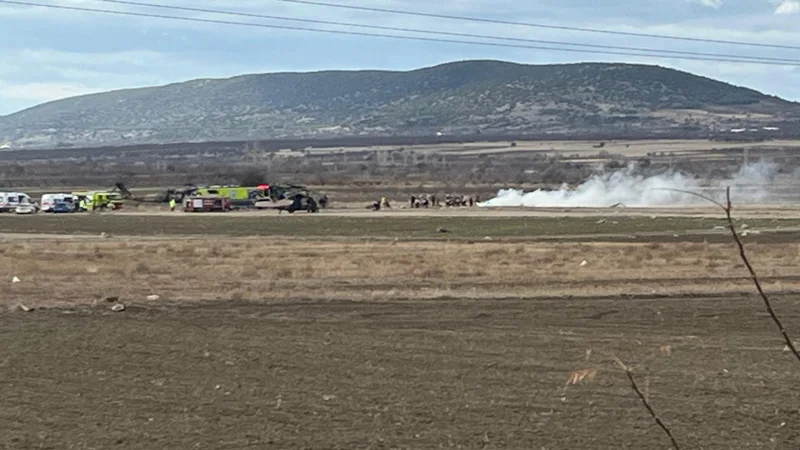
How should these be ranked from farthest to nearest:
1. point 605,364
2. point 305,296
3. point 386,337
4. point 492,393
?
point 305,296
point 386,337
point 605,364
point 492,393

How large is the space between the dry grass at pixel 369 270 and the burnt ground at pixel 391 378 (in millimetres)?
4736

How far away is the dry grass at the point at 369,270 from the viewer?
36.2 m

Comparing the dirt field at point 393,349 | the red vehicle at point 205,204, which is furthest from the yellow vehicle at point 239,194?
the dirt field at point 393,349

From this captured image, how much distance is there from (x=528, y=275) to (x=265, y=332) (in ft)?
51.6

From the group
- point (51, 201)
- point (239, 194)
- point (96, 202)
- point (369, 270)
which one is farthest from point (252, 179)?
point (369, 270)

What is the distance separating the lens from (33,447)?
16.2 metres

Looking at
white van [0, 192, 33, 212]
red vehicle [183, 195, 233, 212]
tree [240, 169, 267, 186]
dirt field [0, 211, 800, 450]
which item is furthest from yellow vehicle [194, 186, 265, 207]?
dirt field [0, 211, 800, 450]

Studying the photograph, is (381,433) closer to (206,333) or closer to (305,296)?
(206,333)

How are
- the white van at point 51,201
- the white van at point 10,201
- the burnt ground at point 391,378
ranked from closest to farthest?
the burnt ground at point 391,378 < the white van at point 51,201 < the white van at point 10,201

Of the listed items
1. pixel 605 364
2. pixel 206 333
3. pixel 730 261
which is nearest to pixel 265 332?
pixel 206 333

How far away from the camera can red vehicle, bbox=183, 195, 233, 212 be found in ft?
347

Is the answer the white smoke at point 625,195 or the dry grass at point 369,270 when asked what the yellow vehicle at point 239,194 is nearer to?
the white smoke at point 625,195

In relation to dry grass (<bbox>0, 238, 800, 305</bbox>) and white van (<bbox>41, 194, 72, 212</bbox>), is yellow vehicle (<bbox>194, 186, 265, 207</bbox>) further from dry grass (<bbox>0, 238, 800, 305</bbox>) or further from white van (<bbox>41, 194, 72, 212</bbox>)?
dry grass (<bbox>0, 238, 800, 305</bbox>)

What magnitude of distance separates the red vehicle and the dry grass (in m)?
46.5
